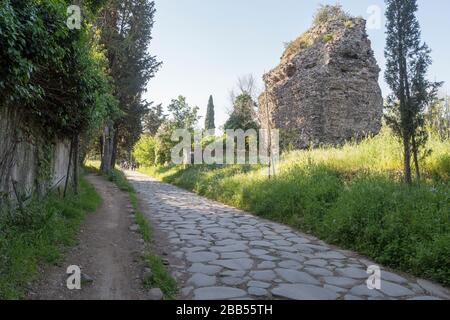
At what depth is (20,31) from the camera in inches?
174

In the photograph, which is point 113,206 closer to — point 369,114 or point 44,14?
point 44,14

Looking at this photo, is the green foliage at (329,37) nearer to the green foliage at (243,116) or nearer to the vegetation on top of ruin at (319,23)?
the vegetation on top of ruin at (319,23)

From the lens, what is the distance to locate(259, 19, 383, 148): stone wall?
15297mm

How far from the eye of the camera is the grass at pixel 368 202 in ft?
17.1

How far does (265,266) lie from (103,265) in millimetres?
2270

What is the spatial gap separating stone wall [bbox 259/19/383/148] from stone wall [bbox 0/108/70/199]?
924 cm

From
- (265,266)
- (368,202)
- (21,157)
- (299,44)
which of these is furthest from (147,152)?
(265,266)

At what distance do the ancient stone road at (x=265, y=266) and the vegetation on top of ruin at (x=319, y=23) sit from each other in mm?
12168

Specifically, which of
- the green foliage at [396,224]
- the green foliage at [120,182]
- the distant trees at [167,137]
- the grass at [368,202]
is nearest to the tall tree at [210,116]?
the distant trees at [167,137]

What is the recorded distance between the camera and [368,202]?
21.6 feet

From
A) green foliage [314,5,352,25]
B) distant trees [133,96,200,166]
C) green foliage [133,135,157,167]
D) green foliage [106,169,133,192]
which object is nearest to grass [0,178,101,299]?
green foliage [106,169,133,192]

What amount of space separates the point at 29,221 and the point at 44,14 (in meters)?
3.12

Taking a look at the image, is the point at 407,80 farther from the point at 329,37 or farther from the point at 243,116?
the point at 243,116

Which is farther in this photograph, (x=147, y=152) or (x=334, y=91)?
(x=147, y=152)
